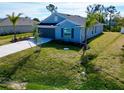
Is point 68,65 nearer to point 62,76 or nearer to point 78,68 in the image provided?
point 78,68

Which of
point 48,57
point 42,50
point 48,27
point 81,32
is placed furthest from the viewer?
point 48,27

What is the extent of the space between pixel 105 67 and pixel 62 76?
12.0ft

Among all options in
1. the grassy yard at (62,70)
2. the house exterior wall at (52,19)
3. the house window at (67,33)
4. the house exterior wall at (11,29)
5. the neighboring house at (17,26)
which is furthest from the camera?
the neighboring house at (17,26)

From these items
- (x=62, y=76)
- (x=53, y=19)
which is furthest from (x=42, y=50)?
(x=53, y=19)

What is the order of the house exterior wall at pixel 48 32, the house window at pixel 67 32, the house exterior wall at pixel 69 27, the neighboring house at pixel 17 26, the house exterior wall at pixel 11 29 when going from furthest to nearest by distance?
1. the neighboring house at pixel 17 26
2. the house exterior wall at pixel 11 29
3. the house exterior wall at pixel 48 32
4. the house window at pixel 67 32
5. the house exterior wall at pixel 69 27

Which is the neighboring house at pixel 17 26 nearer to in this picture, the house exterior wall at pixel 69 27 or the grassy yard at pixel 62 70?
the house exterior wall at pixel 69 27

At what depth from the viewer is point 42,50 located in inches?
878

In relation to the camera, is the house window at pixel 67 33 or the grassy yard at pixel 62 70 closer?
the grassy yard at pixel 62 70

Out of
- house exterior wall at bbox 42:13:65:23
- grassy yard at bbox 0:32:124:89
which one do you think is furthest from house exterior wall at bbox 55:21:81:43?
grassy yard at bbox 0:32:124:89

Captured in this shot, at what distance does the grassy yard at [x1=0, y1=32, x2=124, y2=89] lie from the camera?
Result: 14.7 meters

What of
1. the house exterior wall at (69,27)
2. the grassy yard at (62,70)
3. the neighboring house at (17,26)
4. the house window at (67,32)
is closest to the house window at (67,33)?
the house window at (67,32)

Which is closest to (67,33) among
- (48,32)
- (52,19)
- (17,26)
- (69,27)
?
(69,27)

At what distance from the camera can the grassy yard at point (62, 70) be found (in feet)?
48.1

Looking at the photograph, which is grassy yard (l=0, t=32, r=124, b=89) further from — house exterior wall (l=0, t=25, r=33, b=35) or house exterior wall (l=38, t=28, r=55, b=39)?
house exterior wall (l=0, t=25, r=33, b=35)
